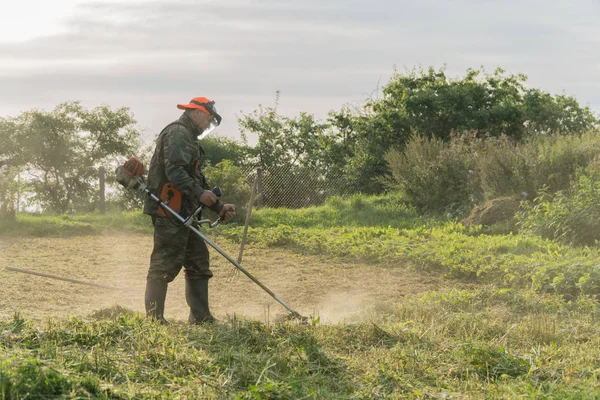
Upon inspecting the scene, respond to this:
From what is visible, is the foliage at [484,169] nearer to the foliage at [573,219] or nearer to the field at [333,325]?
the foliage at [573,219]

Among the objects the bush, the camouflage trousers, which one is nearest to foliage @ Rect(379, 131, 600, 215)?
the bush

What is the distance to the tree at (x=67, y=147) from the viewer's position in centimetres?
2517

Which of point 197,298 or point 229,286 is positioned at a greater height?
point 197,298

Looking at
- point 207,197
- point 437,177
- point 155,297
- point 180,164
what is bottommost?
point 155,297

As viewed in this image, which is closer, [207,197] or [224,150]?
[207,197]

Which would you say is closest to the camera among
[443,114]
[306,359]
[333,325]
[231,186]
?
[306,359]

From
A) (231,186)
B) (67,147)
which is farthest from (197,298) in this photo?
(67,147)

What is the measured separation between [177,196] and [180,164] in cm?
30

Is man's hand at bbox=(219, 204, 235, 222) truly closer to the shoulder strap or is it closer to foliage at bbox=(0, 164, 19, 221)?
the shoulder strap

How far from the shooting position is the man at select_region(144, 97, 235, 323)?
234 inches

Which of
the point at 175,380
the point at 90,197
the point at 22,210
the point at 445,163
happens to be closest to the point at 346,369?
the point at 175,380

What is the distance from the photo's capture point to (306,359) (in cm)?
488

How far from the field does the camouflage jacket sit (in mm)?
1037

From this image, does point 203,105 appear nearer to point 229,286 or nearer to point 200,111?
point 200,111
